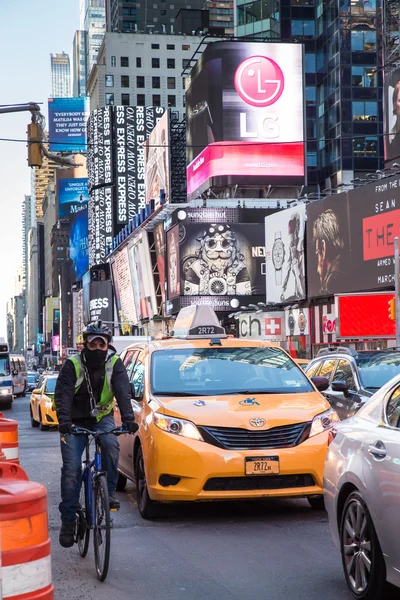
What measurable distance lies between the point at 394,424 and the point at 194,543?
304cm

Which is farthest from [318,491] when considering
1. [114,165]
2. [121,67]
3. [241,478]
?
[121,67]

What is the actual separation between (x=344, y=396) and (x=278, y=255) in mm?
49309

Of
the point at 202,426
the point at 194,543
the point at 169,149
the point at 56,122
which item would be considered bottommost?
the point at 194,543

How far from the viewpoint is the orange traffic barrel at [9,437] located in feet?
33.6

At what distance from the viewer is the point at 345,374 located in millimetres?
13086

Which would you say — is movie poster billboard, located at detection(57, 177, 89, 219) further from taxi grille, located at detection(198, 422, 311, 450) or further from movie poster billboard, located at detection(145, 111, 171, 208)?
taxi grille, located at detection(198, 422, 311, 450)

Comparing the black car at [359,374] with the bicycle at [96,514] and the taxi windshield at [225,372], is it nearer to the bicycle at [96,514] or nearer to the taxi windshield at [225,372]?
the taxi windshield at [225,372]

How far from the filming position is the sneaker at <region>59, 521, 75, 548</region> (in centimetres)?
782

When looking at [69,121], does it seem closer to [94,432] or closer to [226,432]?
[226,432]

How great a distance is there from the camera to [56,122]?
15325 centimetres

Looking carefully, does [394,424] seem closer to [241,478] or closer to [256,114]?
[241,478]

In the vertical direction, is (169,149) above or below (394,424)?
above

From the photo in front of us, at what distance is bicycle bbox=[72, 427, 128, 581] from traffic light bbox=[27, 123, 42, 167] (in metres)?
12.0

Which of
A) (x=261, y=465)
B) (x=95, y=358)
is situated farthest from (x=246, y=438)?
(x=95, y=358)
